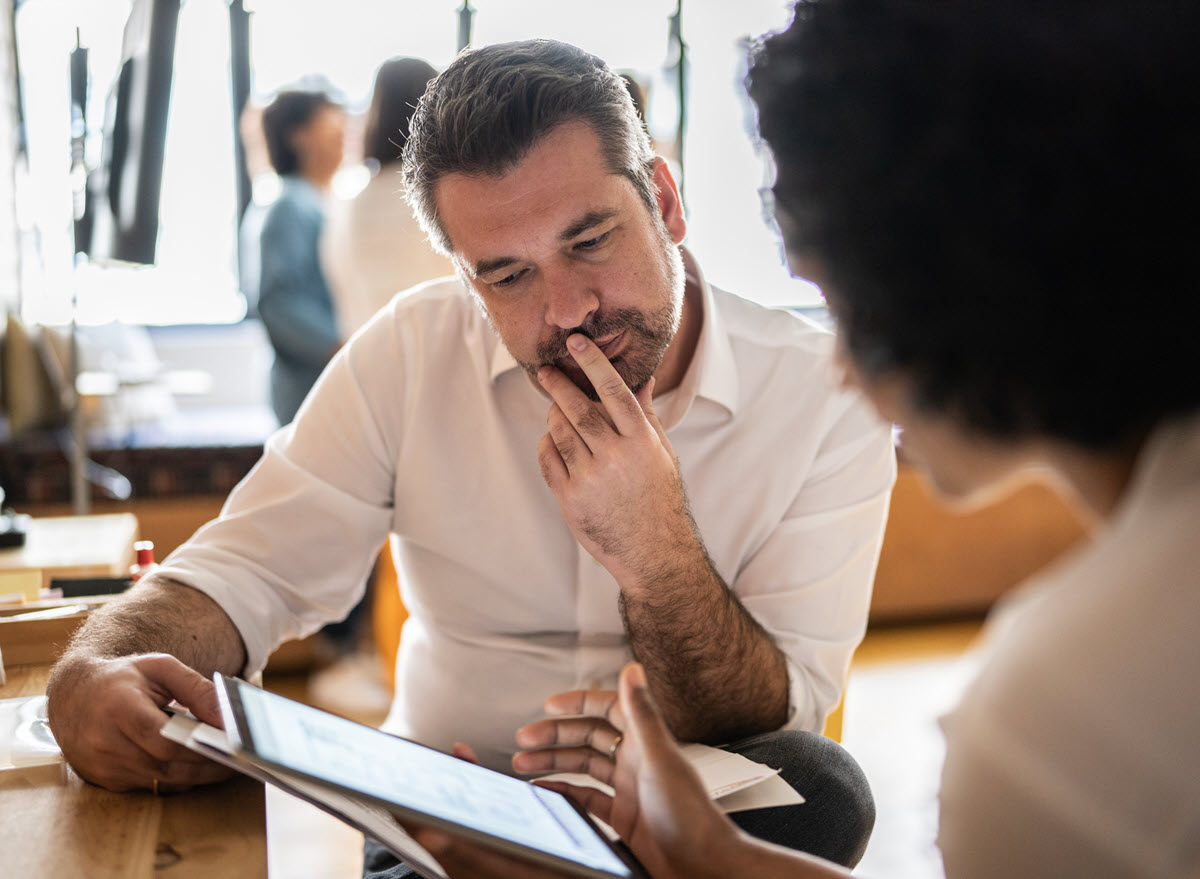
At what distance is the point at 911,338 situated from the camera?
1.98 ft

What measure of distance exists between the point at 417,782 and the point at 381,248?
6.14ft

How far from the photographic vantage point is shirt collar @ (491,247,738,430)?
1.33 m

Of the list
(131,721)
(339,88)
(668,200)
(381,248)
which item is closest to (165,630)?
(131,721)

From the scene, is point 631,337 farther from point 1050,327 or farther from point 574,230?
point 1050,327

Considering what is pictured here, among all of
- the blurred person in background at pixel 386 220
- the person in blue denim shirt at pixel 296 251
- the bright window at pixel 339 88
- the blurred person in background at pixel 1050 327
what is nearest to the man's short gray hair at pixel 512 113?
the blurred person in background at pixel 1050 327

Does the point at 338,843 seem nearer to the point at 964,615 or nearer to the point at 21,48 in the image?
the point at 964,615

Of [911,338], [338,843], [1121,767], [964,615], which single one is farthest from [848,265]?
[964,615]

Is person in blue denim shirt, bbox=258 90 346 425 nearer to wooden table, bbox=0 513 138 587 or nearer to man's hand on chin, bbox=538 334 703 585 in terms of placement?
wooden table, bbox=0 513 138 587

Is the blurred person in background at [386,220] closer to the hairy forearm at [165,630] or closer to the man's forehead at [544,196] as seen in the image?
the man's forehead at [544,196]

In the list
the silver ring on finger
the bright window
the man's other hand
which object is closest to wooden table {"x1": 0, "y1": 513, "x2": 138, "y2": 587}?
the man's other hand

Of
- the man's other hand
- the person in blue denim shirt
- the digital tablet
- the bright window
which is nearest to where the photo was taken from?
the digital tablet

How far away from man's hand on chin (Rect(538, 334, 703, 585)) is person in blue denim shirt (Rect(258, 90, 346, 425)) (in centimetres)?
175

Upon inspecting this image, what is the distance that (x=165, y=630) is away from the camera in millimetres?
1102

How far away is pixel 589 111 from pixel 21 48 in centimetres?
498
